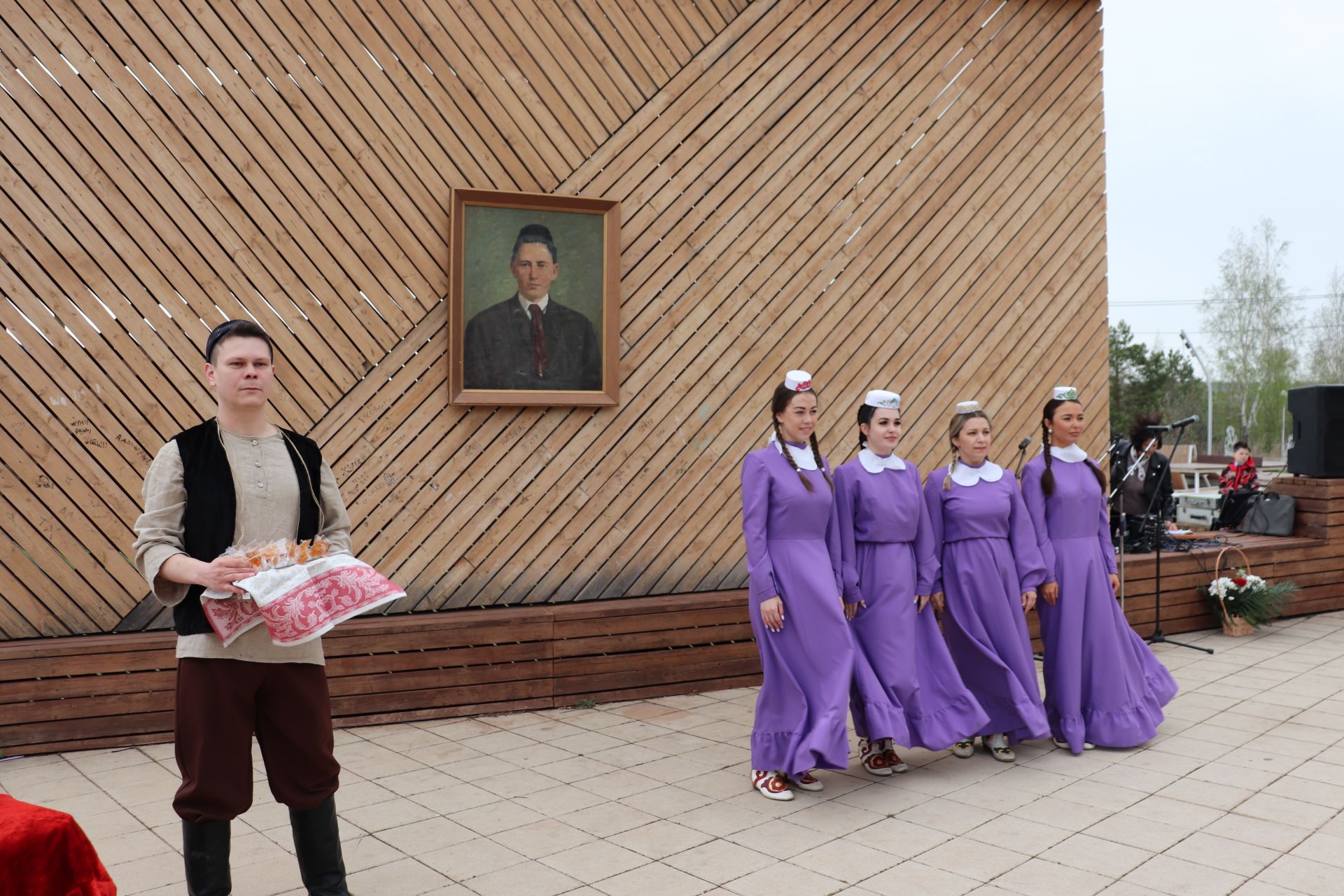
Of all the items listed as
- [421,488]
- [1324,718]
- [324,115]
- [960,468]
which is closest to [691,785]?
[960,468]

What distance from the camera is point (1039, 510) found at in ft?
15.3

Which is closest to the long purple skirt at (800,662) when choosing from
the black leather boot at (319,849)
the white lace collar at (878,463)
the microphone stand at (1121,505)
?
the white lace collar at (878,463)

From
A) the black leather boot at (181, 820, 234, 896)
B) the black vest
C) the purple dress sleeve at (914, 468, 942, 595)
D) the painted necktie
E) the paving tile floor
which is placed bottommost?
the paving tile floor

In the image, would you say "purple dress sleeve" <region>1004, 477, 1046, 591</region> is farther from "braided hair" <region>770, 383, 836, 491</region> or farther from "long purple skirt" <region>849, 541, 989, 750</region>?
"braided hair" <region>770, 383, 836, 491</region>

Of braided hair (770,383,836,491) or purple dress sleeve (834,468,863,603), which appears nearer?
braided hair (770,383,836,491)

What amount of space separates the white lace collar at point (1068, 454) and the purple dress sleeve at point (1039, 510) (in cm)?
9

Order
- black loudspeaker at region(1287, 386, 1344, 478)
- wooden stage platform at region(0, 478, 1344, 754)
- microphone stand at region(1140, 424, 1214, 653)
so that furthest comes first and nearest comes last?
black loudspeaker at region(1287, 386, 1344, 478), microphone stand at region(1140, 424, 1214, 653), wooden stage platform at region(0, 478, 1344, 754)

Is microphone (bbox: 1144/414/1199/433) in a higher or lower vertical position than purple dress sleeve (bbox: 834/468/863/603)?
higher

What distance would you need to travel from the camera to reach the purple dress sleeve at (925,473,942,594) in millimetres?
4441

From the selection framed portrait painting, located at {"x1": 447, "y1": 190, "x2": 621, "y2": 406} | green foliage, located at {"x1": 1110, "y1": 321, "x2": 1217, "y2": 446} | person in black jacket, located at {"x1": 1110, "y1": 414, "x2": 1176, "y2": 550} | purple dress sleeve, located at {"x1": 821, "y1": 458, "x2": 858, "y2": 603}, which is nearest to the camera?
purple dress sleeve, located at {"x1": 821, "y1": 458, "x2": 858, "y2": 603}

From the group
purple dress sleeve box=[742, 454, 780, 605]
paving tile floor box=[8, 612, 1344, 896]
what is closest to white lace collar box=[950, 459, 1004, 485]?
purple dress sleeve box=[742, 454, 780, 605]

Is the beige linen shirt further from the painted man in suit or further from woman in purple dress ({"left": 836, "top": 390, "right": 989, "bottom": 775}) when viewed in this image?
the painted man in suit

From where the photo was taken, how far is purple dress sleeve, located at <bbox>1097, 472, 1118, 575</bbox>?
15.5 ft

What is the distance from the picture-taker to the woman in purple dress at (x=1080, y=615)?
451 cm
